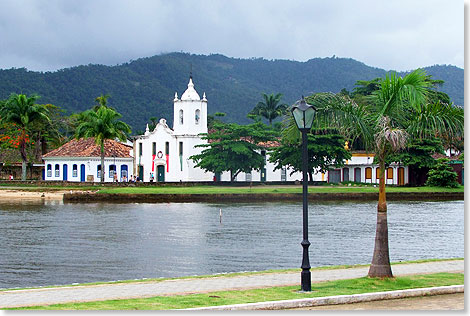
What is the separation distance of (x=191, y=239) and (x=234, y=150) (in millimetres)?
33904

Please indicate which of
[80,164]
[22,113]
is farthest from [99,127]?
[22,113]

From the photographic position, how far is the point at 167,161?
2662 inches

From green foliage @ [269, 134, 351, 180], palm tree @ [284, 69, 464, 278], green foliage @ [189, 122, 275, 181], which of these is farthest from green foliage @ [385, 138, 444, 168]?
palm tree @ [284, 69, 464, 278]

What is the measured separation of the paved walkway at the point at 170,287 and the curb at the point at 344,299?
2.08m

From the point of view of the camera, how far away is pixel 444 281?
13148 millimetres

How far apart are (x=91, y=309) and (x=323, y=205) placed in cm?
3917

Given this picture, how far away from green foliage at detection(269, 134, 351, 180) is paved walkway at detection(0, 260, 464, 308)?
147ft

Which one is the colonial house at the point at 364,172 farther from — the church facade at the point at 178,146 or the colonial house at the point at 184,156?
the church facade at the point at 178,146

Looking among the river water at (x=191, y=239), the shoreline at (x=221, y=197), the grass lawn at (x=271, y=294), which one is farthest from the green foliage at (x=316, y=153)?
the grass lawn at (x=271, y=294)

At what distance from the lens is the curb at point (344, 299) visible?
10656mm

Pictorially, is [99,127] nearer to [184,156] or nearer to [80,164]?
[80,164]

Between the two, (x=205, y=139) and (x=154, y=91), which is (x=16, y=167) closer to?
(x=205, y=139)

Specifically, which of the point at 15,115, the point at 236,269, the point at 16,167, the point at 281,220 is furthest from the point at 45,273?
the point at 16,167

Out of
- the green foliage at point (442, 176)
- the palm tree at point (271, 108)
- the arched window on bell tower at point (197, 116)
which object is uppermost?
the palm tree at point (271, 108)
